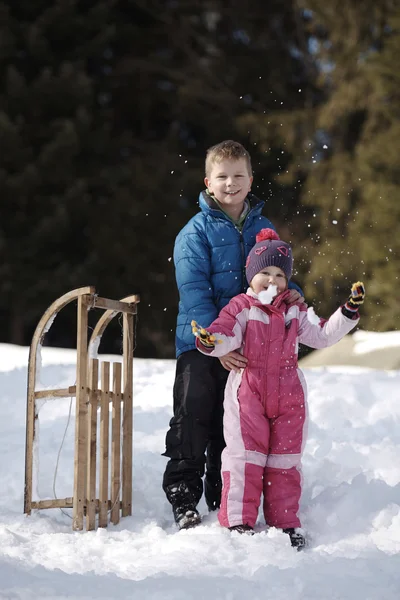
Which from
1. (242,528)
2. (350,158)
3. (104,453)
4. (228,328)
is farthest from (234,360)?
(350,158)

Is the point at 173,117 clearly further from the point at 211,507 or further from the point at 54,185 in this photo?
the point at 211,507

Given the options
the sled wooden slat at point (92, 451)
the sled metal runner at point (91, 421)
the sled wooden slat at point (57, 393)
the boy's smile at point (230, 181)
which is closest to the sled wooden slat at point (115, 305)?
the sled metal runner at point (91, 421)

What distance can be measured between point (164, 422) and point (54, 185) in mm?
11312

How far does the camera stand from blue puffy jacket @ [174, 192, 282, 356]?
409 cm

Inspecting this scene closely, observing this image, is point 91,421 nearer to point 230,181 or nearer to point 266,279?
point 266,279

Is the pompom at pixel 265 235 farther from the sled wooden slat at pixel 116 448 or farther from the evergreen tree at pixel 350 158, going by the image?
the evergreen tree at pixel 350 158

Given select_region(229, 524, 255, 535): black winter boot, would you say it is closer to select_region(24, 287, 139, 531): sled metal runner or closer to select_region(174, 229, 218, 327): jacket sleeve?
select_region(24, 287, 139, 531): sled metal runner

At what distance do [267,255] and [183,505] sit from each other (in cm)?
107

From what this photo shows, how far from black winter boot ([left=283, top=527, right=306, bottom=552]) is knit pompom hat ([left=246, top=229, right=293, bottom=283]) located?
1.01m

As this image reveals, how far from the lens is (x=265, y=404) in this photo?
12.6 ft

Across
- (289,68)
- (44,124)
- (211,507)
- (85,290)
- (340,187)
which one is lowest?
(211,507)

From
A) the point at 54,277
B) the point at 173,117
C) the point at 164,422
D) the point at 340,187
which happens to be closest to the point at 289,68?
the point at 173,117

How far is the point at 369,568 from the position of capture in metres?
3.23

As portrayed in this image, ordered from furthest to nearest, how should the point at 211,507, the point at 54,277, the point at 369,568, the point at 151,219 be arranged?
the point at 151,219 → the point at 54,277 → the point at 211,507 → the point at 369,568
